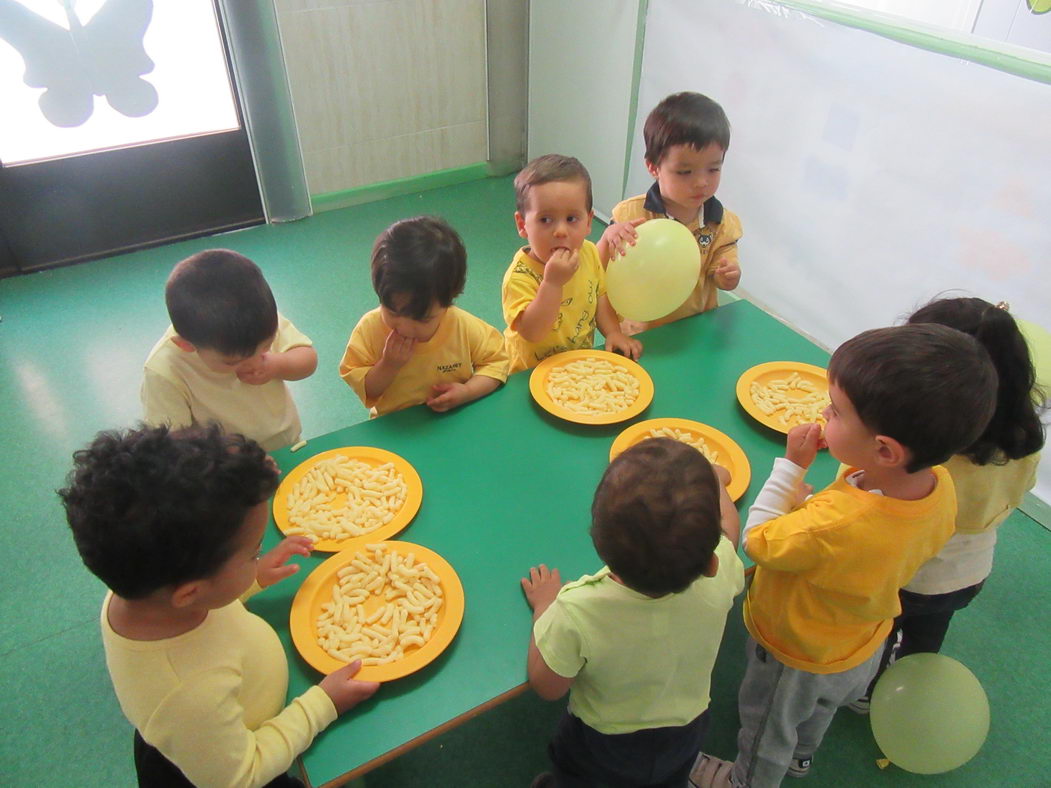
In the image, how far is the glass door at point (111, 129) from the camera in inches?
138

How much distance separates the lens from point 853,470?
4.72ft

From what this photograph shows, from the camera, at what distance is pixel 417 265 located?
5.53 ft

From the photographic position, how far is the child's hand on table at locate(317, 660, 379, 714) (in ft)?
3.98

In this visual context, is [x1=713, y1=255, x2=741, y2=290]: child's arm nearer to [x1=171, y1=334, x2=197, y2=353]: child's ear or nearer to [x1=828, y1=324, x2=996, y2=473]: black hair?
[x1=828, y1=324, x2=996, y2=473]: black hair

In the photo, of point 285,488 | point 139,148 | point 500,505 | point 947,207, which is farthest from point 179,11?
point 947,207

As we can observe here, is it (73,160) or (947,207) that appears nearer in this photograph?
(947,207)

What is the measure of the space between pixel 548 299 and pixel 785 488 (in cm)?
83

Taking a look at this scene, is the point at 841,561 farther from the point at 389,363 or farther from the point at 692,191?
the point at 692,191

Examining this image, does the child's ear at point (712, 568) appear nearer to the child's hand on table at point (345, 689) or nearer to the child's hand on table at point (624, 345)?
the child's hand on table at point (345, 689)

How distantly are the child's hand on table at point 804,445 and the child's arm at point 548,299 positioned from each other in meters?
0.75

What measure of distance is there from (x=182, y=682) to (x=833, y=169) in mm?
3063

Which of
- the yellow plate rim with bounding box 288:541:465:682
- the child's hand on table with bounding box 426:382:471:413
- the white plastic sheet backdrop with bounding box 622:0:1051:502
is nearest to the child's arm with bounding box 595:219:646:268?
the child's hand on table with bounding box 426:382:471:413

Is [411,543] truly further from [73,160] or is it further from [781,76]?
[73,160]

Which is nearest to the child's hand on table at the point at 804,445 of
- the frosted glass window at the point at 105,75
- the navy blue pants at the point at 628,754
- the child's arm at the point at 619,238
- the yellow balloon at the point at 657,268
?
the navy blue pants at the point at 628,754
